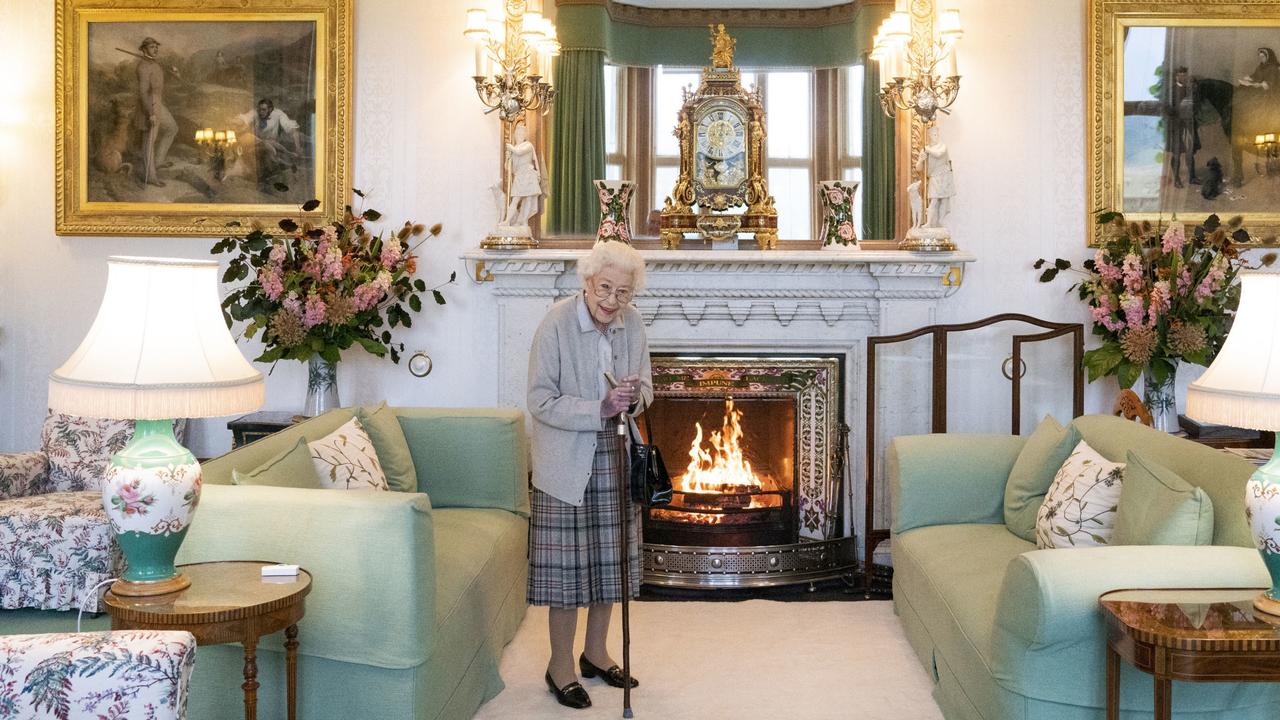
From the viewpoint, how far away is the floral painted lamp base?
2660mm

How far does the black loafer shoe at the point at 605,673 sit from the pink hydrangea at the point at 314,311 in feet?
6.50

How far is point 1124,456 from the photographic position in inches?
150

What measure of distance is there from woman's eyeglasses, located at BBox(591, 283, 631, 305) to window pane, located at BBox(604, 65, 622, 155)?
2.04 meters

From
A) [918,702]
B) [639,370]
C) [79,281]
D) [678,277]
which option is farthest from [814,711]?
[79,281]

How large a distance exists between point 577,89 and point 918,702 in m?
3.20

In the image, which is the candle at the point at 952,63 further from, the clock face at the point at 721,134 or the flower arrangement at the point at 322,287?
the flower arrangement at the point at 322,287

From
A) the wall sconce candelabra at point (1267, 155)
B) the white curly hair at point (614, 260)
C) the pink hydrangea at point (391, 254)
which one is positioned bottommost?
the white curly hair at point (614, 260)

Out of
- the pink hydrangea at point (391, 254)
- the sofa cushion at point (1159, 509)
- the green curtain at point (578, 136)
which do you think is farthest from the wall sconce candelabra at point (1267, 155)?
the pink hydrangea at point (391, 254)

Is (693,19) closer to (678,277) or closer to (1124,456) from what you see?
(678,277)

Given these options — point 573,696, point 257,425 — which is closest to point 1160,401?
point 573,696

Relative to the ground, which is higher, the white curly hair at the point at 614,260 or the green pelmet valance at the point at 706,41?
the green pelmet valance at the point at 706,41

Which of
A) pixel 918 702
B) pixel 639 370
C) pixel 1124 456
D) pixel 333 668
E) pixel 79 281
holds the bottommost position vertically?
pixel 918 702

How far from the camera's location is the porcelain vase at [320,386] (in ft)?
17.4

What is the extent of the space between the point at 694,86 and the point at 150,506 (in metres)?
3.61
